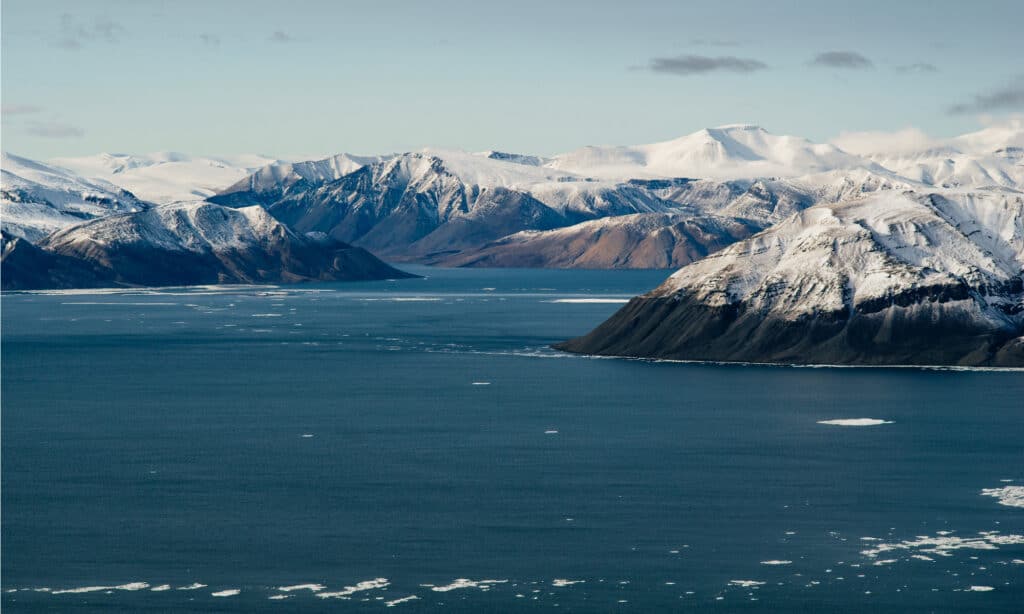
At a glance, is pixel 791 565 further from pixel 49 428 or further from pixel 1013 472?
pixel 49 428

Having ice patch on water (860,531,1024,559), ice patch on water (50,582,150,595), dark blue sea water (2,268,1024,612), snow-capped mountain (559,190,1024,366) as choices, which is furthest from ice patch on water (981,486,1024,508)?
snow-capped mountain (559,190,1024,366)

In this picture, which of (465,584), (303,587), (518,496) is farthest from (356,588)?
(518,496)

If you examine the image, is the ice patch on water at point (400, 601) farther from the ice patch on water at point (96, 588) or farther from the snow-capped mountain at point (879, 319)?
the snow-capped mountain at point (879, 319)

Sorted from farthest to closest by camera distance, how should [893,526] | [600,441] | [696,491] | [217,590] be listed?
[600,441]
[696,491]
[893,526]
[217,590]

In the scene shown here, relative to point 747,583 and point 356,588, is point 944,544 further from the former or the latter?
point 356,588

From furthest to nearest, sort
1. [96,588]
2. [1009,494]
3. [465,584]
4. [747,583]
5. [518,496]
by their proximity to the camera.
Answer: [1009,494] < [518,496] < [465,584] < [747,583] < [96,588]

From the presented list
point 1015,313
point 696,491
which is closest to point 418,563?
point 696,491
